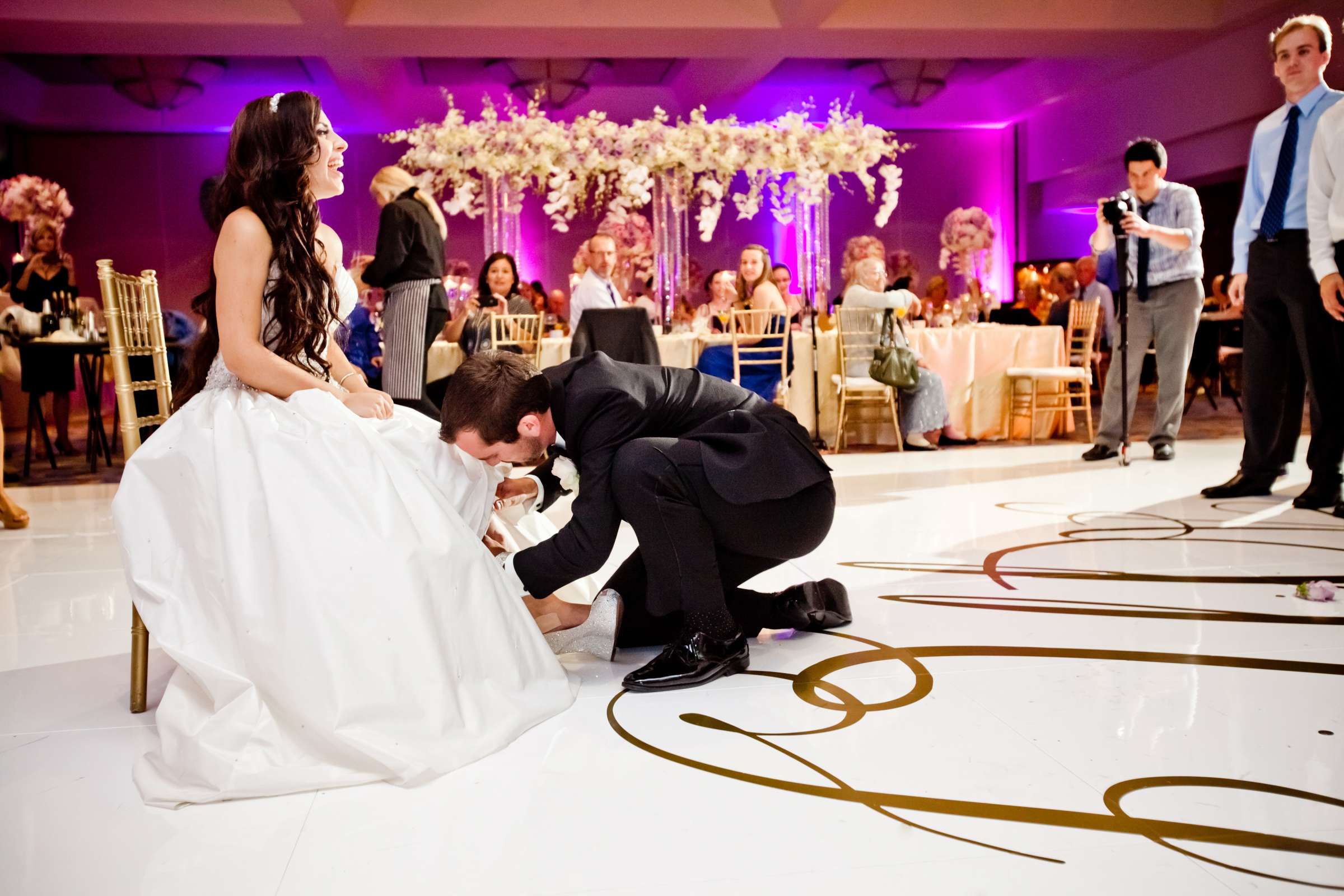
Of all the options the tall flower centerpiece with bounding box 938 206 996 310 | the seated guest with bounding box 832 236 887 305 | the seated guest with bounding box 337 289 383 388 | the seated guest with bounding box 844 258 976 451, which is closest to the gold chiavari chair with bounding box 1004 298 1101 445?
the seated guest with bounding box 844 258 976 451

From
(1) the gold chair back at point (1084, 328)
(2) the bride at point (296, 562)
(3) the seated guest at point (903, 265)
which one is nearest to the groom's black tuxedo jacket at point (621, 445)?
(2) the bride at point (296, 562)

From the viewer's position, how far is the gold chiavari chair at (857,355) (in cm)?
666

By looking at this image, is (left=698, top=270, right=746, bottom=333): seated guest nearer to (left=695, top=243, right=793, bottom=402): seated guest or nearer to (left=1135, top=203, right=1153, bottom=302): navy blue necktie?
(left=695, top=243, right=793, bottom=402): seated guest

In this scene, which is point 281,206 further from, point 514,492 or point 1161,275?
point 1161,275

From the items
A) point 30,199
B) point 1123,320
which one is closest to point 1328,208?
point 1123,320

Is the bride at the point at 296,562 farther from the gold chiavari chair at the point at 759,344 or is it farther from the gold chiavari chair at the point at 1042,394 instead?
the gold chiavari chair at the point at 1042,394

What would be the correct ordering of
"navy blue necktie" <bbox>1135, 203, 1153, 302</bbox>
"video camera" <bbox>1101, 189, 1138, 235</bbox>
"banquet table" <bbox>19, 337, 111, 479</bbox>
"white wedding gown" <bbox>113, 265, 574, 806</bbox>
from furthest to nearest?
"banquet table" <bbox>19, 337, 111, 479</bbox> → "navy blue necktie" <bbox>1135, 203, 1153, 302</bbox> → "video camera" <bbox>1101, 189, 1138, 235</bbox> → "white wedding gown" <bbox>113, 265, 574, 806</bbox>

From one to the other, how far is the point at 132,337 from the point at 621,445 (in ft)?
4.16

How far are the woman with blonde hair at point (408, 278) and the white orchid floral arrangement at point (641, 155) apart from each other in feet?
5.33

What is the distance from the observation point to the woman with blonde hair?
5.41m

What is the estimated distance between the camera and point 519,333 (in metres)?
6.77

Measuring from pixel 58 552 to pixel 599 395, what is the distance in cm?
288

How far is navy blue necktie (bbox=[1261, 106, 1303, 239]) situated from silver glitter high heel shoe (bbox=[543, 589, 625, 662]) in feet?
10.5

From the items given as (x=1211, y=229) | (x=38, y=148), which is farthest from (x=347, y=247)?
(x=1211, y=229)
